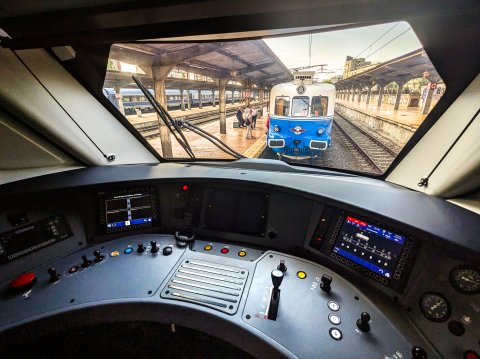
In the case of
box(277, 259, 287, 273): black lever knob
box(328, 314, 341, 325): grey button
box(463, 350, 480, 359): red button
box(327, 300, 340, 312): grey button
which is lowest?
box(328, 314, 341, 325): grey button

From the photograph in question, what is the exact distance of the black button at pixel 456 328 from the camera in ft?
3.10

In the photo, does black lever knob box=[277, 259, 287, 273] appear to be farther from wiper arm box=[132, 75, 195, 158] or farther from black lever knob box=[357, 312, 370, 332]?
wiper arm box=[132, 75, 195, 158]

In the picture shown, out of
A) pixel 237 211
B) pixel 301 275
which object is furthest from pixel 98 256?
pixel 301 275

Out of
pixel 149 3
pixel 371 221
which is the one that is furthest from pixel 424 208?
pixel 149 3

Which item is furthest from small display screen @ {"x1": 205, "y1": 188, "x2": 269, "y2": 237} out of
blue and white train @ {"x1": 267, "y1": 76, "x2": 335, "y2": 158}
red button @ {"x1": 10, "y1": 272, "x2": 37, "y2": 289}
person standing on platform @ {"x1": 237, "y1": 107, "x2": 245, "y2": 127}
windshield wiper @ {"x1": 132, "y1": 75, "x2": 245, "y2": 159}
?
person standing on platform @ {"x1": 237, "y1": 107, "x2": 245, "y2": 127}

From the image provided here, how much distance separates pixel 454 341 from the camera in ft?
3.13

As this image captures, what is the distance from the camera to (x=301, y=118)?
6.51 m

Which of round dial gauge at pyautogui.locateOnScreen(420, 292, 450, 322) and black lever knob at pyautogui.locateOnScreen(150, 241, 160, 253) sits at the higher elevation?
round dial gauge at pyautogui.locateOnScreen(420, 292, 450, 322)

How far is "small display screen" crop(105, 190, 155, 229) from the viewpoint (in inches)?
72.9

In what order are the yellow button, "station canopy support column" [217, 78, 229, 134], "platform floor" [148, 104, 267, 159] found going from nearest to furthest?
the yellow button → "platform floor" [148, 104, 267, 159] → "station canopy support column" [217, 78, 229, 134]

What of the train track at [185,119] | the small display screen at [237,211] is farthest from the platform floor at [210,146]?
the small display screen at [237,211]

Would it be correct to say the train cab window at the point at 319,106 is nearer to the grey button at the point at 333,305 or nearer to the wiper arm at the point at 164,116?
the wiper arm at the point at 164,116

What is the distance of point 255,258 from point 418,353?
954 millimetres

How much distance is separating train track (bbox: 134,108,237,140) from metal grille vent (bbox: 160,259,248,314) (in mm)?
1212
